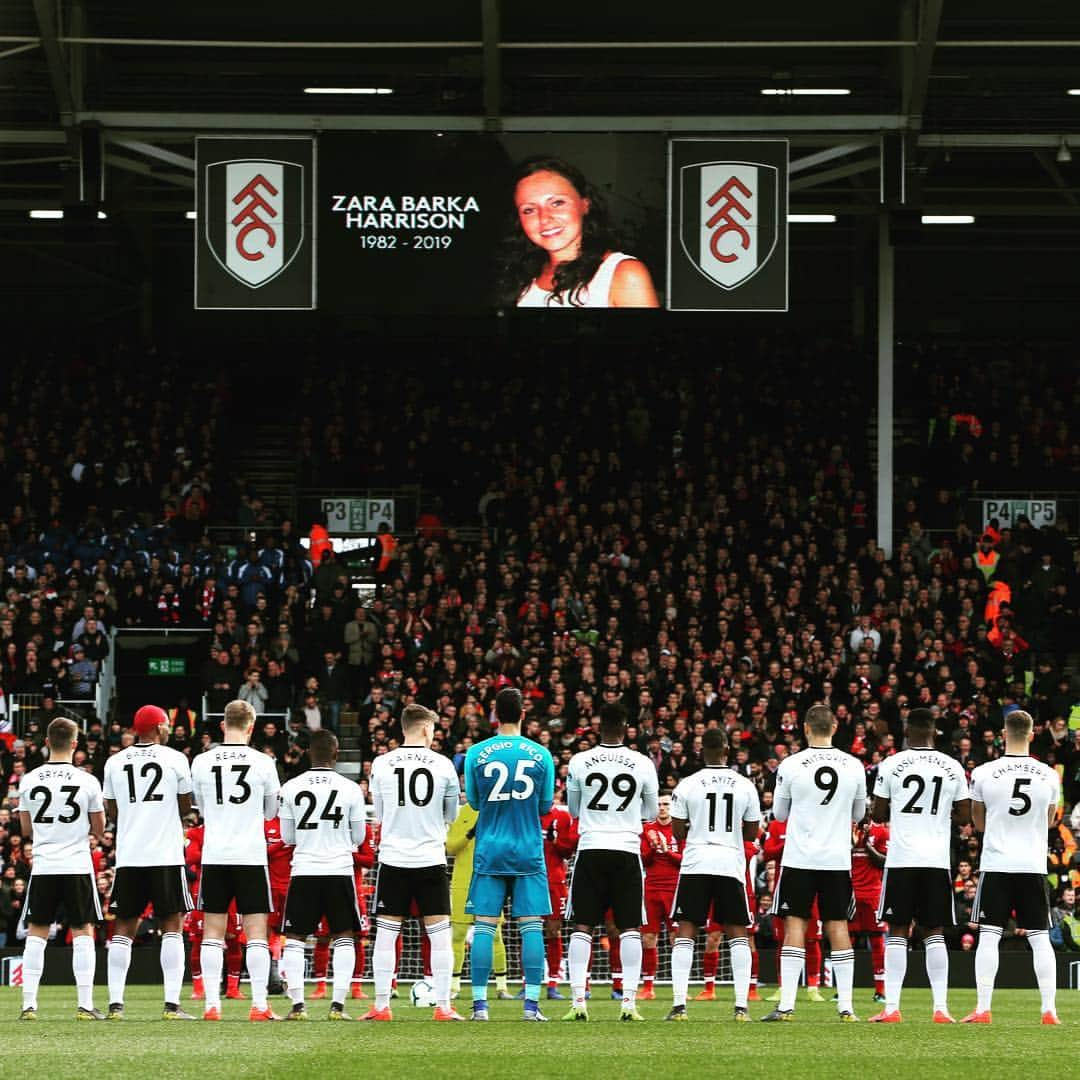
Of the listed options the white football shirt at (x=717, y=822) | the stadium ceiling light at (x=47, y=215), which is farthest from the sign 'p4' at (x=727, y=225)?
the white football shirt at (x=717, y=822)

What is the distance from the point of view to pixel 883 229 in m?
32.2

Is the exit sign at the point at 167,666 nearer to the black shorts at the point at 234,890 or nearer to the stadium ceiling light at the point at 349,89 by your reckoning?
the stadium ceiling light at the point at 349,89

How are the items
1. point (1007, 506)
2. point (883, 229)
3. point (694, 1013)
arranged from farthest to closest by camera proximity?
point (1007, 506), point (883, 229), point (694, 1013)

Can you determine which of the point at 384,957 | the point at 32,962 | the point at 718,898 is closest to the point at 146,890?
the point at 32,962

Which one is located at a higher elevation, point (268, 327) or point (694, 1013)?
point (268, 327)

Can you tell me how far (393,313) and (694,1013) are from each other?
13.0m

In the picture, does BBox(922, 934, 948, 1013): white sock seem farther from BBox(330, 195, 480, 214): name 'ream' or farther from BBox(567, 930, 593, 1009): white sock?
BBox(330, 195, 480, 214): name 'ream'

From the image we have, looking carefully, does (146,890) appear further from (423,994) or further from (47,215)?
(47,215)

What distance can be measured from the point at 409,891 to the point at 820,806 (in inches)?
113

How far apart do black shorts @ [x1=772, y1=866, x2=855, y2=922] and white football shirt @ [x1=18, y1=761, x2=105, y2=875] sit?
4.86 metres

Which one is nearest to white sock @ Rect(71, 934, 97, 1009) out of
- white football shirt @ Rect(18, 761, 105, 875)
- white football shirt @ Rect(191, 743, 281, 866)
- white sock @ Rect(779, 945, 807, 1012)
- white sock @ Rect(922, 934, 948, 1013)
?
white football shirt @ Rect(18, 761, 105, 875)

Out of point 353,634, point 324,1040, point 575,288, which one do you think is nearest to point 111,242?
point 353,634

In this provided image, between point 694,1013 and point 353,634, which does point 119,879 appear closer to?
point 694,1013

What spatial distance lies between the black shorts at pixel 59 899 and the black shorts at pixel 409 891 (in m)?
2.08
